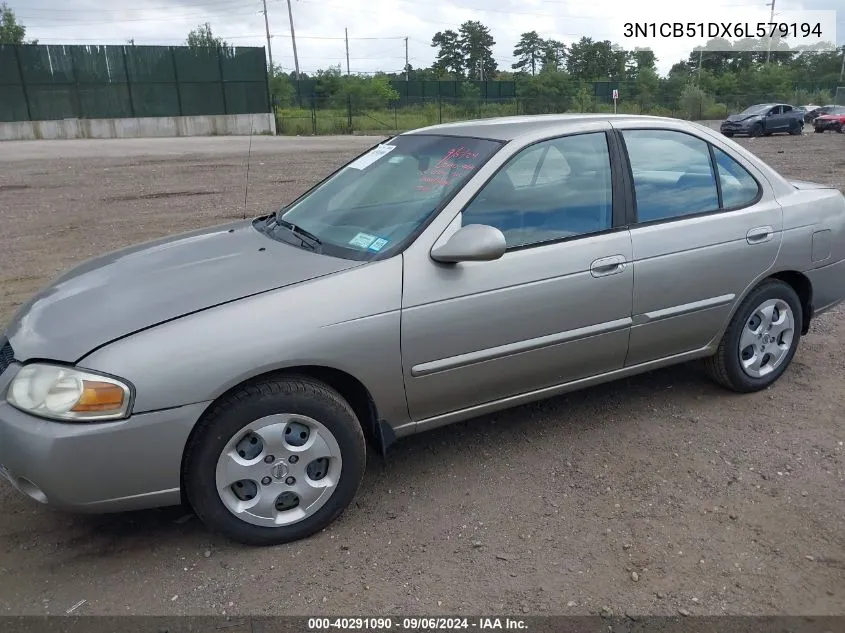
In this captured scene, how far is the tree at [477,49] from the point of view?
83.9m

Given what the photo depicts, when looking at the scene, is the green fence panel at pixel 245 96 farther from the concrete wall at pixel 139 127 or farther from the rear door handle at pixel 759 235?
the rear door handle at pixel 759 235

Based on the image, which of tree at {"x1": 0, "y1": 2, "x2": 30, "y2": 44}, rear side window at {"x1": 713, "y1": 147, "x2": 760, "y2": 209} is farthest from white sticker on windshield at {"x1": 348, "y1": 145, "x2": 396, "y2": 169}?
tree at {"x1": 0, "y1": 2, "x2": 30, "y2": 44}

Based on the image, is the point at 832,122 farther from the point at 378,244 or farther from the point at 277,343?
the point at 277,343

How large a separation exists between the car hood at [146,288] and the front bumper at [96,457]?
0.82 ft

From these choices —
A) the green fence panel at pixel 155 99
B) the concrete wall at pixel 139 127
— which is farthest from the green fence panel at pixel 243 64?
the green fence panel at pixel 155 99

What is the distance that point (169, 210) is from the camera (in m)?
10.5

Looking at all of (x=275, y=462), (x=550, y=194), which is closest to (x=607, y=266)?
(x=550, y=194)

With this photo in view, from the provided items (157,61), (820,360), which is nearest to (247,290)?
(820,360)

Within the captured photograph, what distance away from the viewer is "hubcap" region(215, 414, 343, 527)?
270 cm

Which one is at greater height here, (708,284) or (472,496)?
(708,284)

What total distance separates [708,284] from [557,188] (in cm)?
102

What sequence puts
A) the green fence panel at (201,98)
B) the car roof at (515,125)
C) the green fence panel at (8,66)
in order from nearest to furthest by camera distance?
the car roof at (515,125) → the green fence panel at (8,66) → the green fence panel at (201,98)

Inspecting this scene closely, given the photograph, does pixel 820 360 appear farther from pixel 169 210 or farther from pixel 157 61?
pixel 157 61

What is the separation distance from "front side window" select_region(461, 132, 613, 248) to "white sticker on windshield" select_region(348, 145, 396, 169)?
864 millimetres
